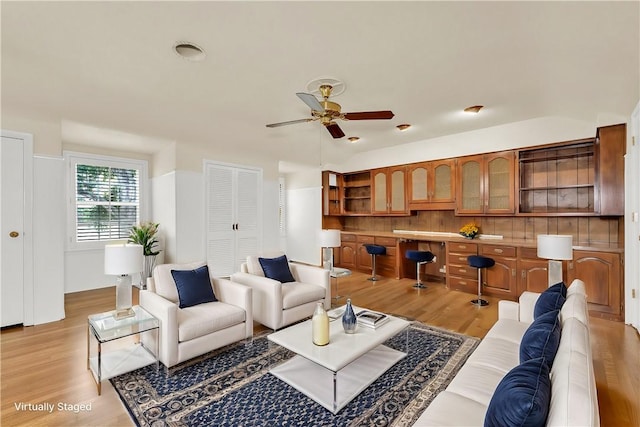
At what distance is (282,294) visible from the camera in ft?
11.0

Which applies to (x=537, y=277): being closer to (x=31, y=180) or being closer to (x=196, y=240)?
(x=196, y=240)

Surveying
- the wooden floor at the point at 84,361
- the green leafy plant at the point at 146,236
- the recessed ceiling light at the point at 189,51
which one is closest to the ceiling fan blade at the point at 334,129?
the recessed ceiling light at the point at 189,51

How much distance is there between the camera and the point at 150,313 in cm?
264

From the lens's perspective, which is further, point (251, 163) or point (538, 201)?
point (251, 163)

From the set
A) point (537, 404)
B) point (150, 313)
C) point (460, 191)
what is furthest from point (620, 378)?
point (150, 313)

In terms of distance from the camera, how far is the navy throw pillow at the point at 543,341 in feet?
4.75

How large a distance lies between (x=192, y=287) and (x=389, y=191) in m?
4.38

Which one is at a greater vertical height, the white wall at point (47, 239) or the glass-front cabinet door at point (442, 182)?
the glass-front cabinet door at point (442, 182)

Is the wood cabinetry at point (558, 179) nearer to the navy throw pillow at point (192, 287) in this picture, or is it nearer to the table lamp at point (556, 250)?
the table lamp at point (556, 250)

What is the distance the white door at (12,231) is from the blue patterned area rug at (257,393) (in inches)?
85.5

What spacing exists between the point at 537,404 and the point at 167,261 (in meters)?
5.42

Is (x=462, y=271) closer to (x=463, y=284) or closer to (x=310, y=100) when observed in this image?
(x=463, y=284)

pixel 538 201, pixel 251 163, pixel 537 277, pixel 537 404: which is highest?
pixel 251 163

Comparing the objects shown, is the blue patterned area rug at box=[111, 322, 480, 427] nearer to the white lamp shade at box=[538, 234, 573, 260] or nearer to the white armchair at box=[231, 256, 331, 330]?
the white armchair at box=[231, 256, 331, 330]
